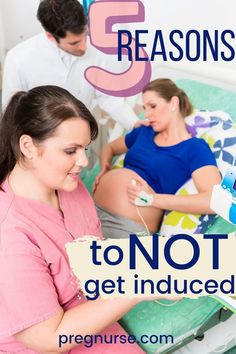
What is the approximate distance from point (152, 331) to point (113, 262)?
354 millimetres

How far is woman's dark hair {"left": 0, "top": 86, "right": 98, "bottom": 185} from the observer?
3.03 feet

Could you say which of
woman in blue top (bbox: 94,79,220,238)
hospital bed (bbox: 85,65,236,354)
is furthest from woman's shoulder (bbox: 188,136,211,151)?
hospital bed (bbox: 85,65,236,354)

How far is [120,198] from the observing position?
1391 millimetres

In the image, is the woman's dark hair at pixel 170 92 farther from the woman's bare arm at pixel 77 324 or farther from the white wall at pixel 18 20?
the woman's bare arm at pixel 77 324

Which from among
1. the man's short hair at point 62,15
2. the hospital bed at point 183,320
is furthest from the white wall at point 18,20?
the hospital bed at point 183,320

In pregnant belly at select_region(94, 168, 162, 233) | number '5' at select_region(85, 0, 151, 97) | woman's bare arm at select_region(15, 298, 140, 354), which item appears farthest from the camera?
number '5' at select_region(85, 0, 151, 97)

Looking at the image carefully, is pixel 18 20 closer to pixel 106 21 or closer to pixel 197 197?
pixel 106 21

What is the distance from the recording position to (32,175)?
968mm

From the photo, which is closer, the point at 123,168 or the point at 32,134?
the point at 32,134

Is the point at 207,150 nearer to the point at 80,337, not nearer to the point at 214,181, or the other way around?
the point at 214,181

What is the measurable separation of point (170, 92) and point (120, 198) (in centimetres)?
40

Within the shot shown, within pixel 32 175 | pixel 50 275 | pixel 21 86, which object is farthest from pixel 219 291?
pixel 21 86

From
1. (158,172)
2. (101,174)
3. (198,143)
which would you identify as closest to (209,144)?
(198,143)

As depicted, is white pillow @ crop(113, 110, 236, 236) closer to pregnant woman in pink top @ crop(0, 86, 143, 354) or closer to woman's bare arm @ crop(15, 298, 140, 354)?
pregnant woman in pink top @ crop(0, 86, 143, 354)
